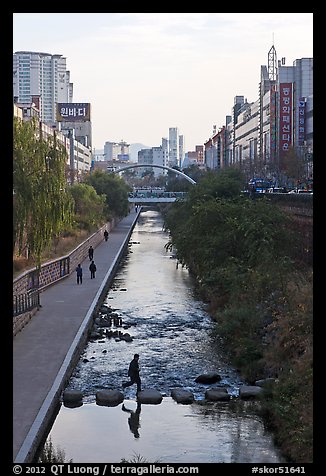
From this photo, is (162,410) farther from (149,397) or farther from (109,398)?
(109,398)

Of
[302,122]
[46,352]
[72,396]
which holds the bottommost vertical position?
[72,396]

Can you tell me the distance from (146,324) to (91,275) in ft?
28.6

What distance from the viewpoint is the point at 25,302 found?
22906mm

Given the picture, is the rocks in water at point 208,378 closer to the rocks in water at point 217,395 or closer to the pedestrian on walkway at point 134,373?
the rocks in water at point 217,395

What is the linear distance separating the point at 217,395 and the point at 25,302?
8.00 meters

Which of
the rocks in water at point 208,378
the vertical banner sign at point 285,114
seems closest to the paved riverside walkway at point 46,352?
the rocks in water at point 208,378

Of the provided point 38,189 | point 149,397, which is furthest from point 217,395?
point 38,189

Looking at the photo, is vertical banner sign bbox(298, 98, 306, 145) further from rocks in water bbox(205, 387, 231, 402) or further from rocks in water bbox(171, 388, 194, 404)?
rocks in water bbox(171, 388, 194, 404)

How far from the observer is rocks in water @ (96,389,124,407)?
1702cm

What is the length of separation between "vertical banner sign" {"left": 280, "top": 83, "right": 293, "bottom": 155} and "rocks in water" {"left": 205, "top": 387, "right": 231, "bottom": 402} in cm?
6173

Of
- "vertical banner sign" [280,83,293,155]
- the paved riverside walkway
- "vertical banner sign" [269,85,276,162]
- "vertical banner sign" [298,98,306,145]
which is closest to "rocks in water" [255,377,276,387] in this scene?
the paved riverside walkway

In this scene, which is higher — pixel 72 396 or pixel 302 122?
pixel 302 122

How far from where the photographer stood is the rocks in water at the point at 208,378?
18.7 m
